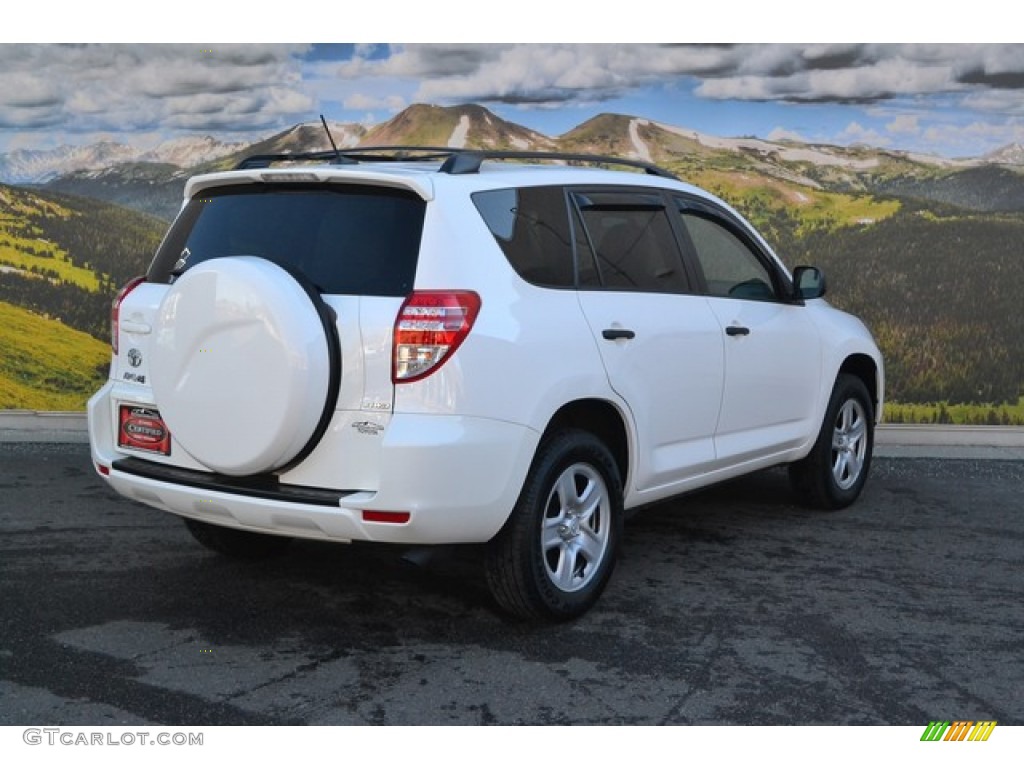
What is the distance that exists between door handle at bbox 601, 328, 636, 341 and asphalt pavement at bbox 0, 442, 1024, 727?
102 centimetres

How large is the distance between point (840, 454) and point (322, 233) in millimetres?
3600

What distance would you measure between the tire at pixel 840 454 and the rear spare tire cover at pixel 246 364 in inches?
131

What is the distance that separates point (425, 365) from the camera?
164 inches

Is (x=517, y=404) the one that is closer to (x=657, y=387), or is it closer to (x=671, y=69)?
(x=657, y=387)

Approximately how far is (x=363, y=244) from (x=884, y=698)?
2.34 meters

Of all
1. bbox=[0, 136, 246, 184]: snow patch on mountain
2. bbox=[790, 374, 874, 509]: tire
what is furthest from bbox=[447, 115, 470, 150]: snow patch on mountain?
bbox=[790, 374, 874, 509]: tire

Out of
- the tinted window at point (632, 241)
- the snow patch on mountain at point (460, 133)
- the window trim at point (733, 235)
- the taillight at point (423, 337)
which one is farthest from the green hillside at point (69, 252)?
the taillight at point (423, 337)

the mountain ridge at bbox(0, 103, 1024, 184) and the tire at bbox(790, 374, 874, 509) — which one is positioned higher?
the mountain ridge at bbox(0, 103, 1024, 184)

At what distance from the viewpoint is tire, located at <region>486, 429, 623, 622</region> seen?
451cm

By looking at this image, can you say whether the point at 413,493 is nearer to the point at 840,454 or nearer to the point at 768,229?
the point at 840,454

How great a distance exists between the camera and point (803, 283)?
20.8 ft

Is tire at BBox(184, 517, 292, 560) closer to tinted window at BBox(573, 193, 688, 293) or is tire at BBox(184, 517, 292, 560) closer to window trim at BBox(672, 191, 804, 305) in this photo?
tinted window at BBox(573, 193, 688, 293)

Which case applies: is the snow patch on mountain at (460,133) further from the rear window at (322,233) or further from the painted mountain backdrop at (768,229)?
the rear window at (322,233)
